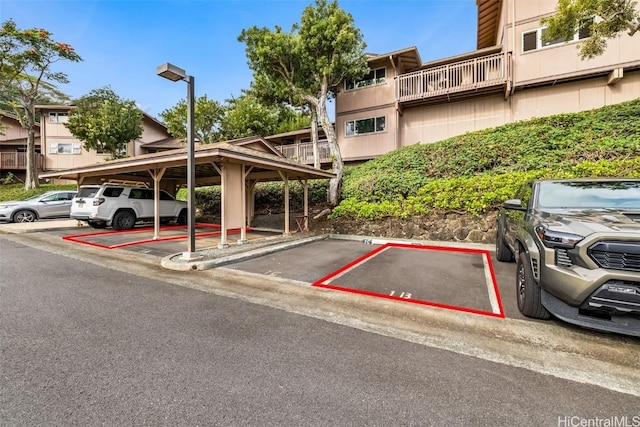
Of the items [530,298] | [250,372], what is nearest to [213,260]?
[250,372]

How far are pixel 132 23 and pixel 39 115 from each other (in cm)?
2001

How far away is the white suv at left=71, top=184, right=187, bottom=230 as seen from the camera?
9398 mm

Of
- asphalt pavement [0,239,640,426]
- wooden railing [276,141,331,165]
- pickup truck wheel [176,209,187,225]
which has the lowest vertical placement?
asphalt pavement [0,239,640,426]

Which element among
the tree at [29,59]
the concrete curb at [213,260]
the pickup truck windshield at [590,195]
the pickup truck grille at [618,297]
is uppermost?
the tree at [29,59]

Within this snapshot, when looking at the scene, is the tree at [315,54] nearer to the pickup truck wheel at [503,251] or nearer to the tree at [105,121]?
the pickup truck wheel at [503,251]

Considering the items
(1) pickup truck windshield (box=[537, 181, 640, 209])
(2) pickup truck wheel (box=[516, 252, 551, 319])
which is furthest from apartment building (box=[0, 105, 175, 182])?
(2) pickup truck wheel (box=[516, 252, 551, 319])

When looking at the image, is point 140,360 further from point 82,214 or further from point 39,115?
point 39,115

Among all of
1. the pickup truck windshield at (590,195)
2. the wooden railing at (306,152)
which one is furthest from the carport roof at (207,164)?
the pickup truck windshield at (590,195)

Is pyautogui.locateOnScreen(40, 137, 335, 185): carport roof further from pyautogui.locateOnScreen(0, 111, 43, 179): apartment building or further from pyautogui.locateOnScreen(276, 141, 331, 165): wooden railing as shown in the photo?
pyautogui.locateOnScreen(0, 111, 43, 179): apartment building

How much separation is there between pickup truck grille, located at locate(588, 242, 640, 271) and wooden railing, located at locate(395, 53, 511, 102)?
12.5m

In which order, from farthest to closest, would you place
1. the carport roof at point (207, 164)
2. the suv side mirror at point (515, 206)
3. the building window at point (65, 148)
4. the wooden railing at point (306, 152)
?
1. the building window at point (65, 148)
2. the wooden railing at point (306, 152)
3. the carport roof at point (207, 164)
4. the suv side mirror at point (515, 206)

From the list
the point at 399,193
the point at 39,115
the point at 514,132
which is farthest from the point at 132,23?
the point at 39,115

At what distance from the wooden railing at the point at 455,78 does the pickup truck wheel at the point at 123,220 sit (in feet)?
43.8

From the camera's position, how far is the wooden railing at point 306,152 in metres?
16.4
